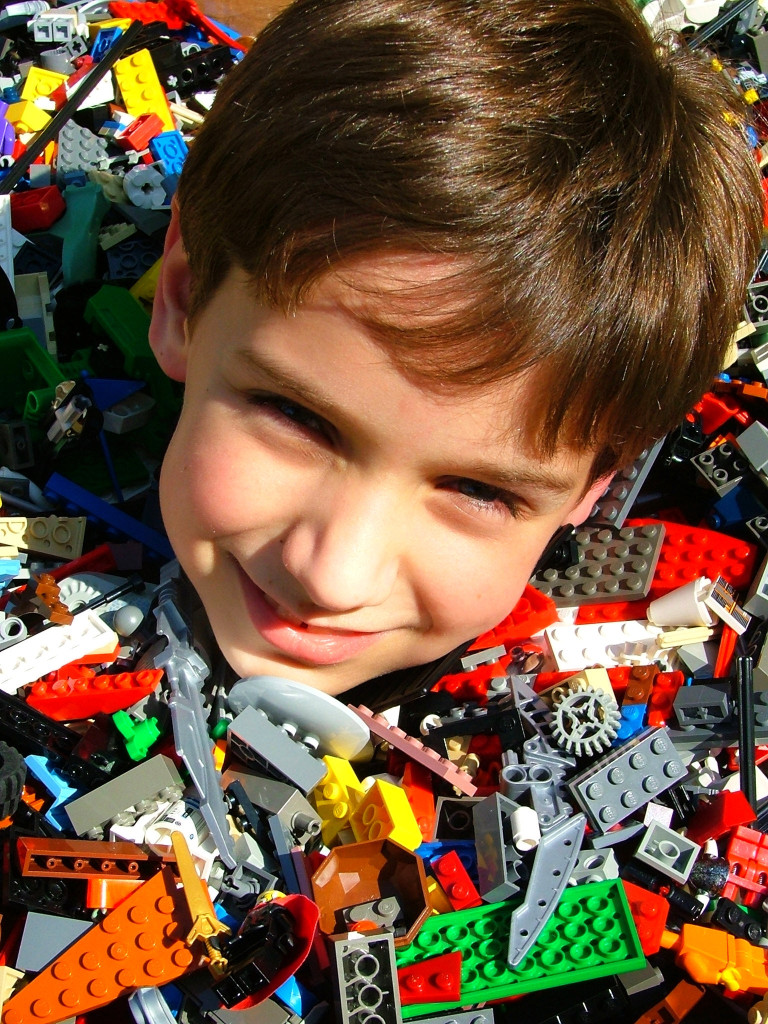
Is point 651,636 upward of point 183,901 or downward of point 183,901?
upward

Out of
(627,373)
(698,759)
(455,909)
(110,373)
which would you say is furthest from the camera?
(110,373)

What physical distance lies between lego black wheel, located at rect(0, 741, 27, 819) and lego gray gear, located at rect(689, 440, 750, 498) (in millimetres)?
1142

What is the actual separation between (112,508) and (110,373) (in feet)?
0.89

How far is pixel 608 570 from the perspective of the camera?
1512mm

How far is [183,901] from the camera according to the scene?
40.6 inches

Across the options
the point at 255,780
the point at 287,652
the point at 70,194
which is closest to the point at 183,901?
the point at 255,780

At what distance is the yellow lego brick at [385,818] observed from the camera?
43.1 inches

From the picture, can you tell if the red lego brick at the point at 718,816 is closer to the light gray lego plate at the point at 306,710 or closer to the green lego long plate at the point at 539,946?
the green lego long plate at the point at 539,946

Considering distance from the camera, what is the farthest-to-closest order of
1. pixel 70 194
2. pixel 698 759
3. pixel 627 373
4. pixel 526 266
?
1. pixel 70 194
2. pixel 698 759
3. pixel 627 373
4. pixel 526 266

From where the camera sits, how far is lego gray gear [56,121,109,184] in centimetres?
193

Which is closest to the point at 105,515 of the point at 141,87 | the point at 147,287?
the point at 147,287

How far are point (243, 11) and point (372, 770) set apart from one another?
2.02 m

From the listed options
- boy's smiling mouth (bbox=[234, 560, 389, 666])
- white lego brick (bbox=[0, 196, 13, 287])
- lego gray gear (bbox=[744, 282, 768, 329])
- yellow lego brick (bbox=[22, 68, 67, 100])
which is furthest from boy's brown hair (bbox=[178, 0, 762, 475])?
yellow lego brick (bbox=[22, 68, 67, 100])

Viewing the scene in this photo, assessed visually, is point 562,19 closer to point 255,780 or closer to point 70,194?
point 255,780
